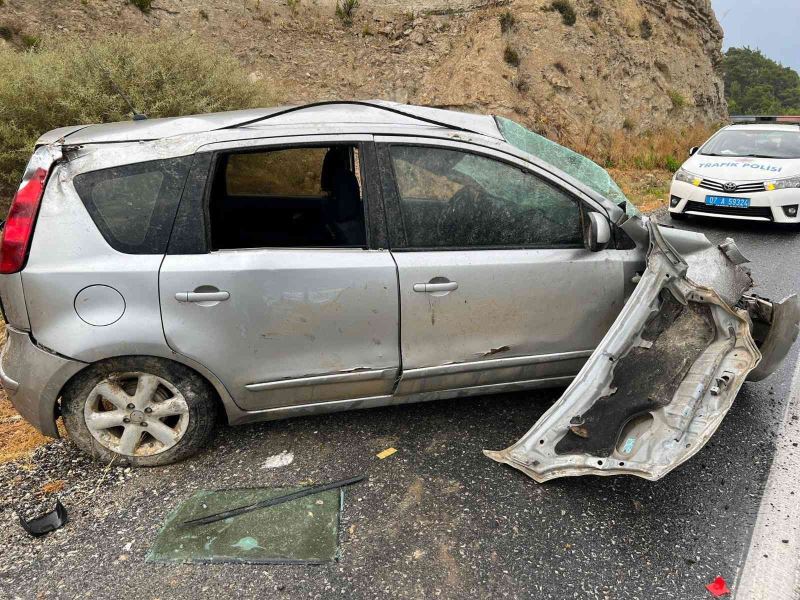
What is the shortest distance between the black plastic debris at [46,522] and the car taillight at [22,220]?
110 cm

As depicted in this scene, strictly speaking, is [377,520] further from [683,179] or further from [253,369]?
[683,179]

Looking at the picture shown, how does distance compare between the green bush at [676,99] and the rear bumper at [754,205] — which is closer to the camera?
the rear bumper at [754,205]

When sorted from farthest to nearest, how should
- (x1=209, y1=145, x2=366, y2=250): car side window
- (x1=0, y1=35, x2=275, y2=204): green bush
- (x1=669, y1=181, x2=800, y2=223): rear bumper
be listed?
1. (x1=669, y1=181, x2=800, y2=223): rear bumper
2. (x1=0, y1=35, x2=275, y2=204): green bush
3. (x1=209, y1=145, x2=366, y2=250): car side window

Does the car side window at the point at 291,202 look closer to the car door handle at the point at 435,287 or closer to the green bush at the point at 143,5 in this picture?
the car door handle at the point at 435,287

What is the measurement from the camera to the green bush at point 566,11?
16594mm

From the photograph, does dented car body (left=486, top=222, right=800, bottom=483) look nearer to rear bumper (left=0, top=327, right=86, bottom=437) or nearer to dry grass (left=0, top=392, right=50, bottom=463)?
rear bumper (left=0, top=327, right=86, bottom=437)

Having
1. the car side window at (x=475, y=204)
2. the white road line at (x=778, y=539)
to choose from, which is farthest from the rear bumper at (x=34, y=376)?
the white road line at (x=778, y=539)

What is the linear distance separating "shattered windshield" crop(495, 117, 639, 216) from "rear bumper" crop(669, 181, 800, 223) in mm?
5338

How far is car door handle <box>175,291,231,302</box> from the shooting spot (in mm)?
2502

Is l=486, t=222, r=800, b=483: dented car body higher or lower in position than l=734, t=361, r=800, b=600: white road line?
higher

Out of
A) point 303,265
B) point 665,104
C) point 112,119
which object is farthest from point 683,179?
point 665,104

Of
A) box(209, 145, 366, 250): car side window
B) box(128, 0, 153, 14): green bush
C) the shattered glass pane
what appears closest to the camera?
the shattered glass pane

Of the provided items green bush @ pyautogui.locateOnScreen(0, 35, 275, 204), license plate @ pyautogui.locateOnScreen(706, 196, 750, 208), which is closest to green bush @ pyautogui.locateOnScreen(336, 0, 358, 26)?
green bush @ pyautogui.locateOnScreen(0, 35, 275, 204)

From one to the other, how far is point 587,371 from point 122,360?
2.21m
